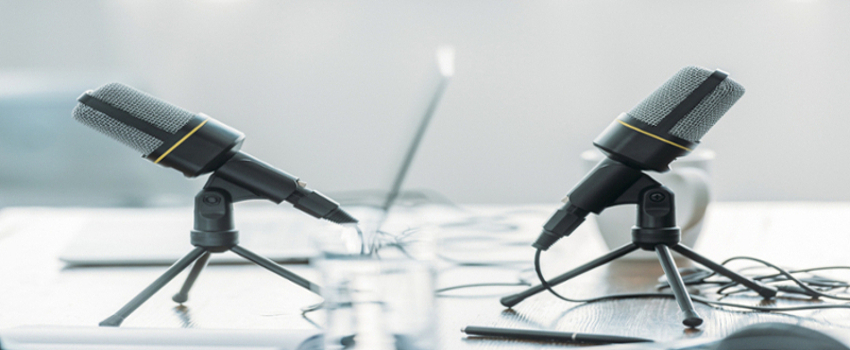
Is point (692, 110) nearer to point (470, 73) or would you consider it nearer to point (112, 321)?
point (112, 321)

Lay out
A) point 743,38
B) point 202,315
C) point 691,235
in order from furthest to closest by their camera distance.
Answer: point 743,38, point 691,235, point 202,315

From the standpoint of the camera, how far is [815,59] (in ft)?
6.74

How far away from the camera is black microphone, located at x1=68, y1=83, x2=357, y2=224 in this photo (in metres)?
0.52

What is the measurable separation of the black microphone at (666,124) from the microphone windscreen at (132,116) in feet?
1.13

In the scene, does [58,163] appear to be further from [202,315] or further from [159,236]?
[202,315]

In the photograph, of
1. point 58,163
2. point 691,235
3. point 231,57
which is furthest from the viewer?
point 231,57

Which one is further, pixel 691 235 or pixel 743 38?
pixel 743 38

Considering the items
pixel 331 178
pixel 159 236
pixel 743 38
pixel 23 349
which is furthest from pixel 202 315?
pixel 743 38

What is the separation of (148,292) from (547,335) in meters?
0.32

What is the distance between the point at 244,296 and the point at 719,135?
73.7 inches

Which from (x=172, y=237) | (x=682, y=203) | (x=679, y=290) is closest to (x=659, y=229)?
(x=679, y=290)

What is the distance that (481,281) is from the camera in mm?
690

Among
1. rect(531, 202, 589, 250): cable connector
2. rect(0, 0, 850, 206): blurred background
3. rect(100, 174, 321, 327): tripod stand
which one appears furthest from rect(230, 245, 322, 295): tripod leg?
rect(0, 0, 850, 206): blurred background

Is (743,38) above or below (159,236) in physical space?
above
